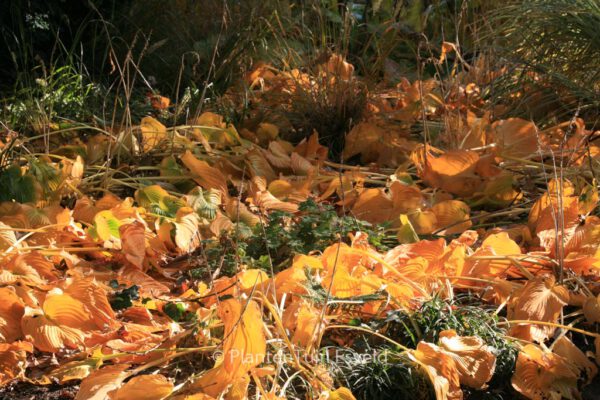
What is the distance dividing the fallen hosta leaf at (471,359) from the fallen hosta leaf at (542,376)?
82 millimetres

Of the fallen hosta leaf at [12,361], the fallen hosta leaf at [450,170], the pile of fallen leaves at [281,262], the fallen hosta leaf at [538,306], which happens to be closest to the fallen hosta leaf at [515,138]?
the pile of fallen leaves at [281,262]

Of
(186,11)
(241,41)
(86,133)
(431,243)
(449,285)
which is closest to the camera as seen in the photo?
(449,285)

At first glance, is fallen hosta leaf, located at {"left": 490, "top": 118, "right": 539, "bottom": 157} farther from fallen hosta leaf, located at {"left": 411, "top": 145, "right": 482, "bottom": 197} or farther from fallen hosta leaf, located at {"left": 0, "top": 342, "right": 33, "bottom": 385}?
fallen hosta leaf, located at {"left": 0, "top": 342, "right": 33, "bottom": 385}

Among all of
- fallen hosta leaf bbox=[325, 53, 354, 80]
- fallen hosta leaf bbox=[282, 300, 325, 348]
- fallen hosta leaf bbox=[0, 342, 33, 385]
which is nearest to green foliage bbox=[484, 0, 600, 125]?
fallen hosta leaf bbox=[325, 53, 354, 80]

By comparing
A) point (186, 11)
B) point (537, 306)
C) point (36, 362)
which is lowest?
point (186, 11)

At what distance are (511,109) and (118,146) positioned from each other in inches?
62.9

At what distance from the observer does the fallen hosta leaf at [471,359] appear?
5.80 feet

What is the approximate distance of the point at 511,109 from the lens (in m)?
3.73

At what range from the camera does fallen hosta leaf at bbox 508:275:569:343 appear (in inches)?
Result: 78.0

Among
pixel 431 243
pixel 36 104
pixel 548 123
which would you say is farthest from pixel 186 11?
pixel 431 243

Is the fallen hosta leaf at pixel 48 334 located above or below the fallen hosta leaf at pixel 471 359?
below

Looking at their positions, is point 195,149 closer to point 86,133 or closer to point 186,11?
point 86,133

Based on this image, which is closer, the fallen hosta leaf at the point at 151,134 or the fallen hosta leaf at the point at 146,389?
the fallen hosta leaf at the point at 146,389

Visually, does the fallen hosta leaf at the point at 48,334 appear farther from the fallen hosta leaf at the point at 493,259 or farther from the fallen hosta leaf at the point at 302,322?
the fallen hosta leaf at the point at 493,259
